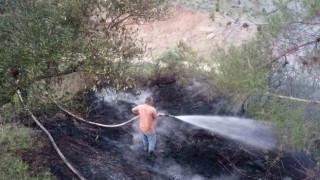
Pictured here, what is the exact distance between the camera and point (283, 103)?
9.24 m

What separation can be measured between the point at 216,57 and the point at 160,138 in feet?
8.65

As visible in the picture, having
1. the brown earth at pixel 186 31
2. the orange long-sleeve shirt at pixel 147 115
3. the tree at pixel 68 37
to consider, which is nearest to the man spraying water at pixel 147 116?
the orange long-sleeve shirt at pixel 147 115

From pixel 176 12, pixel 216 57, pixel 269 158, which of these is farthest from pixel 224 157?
pixel 176 12

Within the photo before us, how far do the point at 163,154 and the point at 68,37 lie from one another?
4.75 metres

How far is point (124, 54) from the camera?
10578 mm

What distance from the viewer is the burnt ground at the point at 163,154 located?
10805mm

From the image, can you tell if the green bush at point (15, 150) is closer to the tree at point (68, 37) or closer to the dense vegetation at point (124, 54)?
the dense vegetation at point (124, 54)

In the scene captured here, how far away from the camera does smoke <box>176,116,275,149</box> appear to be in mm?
12422

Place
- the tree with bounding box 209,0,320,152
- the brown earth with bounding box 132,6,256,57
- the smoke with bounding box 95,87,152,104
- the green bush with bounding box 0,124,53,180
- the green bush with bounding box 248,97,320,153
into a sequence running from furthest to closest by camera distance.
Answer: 1. the brown earth with bounding box 132,6,256,57
2. the smoke with bounding box 95,87,152,104
3. the green bush with bounding box 0,124,53,180
4. the tree with bounding box 209,0,320,152
5. the green bush with bounding box 248,97,320,153

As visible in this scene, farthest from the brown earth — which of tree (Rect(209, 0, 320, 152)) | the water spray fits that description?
tree (Rect(209, 0, 320, 152))

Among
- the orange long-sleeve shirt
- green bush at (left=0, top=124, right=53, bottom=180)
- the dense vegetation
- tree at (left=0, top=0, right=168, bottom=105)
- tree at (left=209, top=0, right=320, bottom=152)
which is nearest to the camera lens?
tree at (left=0, top=0, right=168, bottom=105)

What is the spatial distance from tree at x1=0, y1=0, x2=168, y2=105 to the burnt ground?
6.55 feet

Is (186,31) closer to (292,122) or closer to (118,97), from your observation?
(118,97)

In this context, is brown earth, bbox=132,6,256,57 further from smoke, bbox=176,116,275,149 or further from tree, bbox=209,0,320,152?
tree, bbox=209,0,320,152
